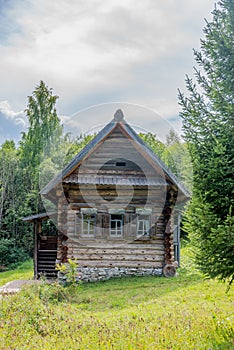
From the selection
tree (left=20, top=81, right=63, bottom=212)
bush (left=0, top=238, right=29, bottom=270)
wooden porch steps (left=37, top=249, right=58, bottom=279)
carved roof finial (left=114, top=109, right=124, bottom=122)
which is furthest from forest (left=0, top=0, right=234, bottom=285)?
tree (left=20, top=81, right=63, bottom=212)

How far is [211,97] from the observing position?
6965mm

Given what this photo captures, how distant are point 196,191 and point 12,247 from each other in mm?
20079

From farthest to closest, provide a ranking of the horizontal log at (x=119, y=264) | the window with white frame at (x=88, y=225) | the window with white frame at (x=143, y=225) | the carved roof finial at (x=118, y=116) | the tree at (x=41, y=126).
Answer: the tree at (x=41, y=126)
the carved roof finial at (x=118, y=116)
the window with white frame at (x=143, y=225)
the window with white frame at (x=88, y=225)
the horizontal log at (x=119, y=264)

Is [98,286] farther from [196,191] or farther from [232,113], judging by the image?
[232,113]

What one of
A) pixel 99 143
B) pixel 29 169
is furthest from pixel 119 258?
pixel 29 169

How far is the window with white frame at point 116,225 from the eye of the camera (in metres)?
14.8

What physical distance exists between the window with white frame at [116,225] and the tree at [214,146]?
766 centimetres

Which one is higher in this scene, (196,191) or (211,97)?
(211,97)

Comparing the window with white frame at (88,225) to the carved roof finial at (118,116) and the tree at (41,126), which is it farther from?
the tree at (41,126)

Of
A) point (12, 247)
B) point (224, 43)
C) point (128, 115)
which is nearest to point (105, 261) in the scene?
point (128, 115)

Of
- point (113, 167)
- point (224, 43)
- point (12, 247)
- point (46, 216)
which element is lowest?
point (12, 247)

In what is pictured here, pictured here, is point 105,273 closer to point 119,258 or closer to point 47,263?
point 119,258

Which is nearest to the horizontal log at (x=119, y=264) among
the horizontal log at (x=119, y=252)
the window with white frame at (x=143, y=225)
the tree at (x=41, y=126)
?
the horizontal log at (x=119, y=252)

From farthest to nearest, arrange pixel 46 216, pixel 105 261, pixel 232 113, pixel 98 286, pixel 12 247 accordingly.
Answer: pixel 12 247
pixel 46 216
pixel 105 261
pixel 98 286
pixel 232 113
